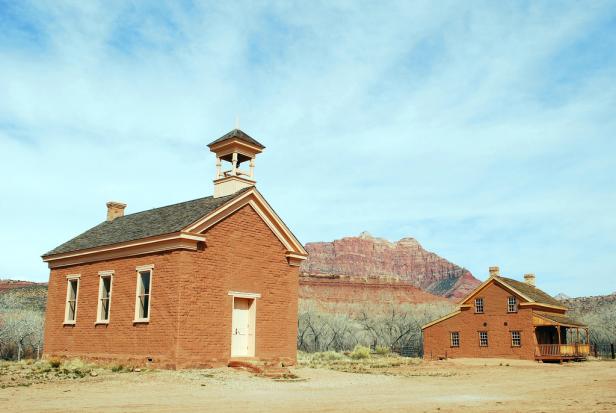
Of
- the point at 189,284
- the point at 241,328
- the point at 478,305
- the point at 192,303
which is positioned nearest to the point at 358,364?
the point at 241,328

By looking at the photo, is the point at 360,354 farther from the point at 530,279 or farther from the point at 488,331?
the point at 530,279

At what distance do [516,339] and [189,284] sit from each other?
35304 millimetres

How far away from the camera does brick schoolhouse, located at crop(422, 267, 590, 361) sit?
162ft

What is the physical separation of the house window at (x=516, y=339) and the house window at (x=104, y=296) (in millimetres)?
35034

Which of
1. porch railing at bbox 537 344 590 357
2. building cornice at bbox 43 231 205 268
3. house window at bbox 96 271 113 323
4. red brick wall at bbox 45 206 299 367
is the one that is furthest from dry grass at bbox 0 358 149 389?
porch railing at bbox 537 344 590 357

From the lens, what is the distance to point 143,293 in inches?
968

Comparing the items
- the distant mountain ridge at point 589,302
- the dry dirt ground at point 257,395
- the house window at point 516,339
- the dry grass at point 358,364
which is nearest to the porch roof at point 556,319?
the house window at point 516,339

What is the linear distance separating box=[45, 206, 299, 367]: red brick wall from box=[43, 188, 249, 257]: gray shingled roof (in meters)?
0.91

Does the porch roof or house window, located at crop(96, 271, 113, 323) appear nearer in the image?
house window, located at crop(96, 271, 113, 323)

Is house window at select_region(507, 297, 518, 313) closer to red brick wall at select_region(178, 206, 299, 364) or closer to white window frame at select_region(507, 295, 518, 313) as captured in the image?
white window frame at select_region(507, 295, 518, 313)

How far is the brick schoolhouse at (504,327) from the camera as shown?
4947 centimetres

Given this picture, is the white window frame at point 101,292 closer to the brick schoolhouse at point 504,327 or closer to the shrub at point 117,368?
the shrub at point 117,368

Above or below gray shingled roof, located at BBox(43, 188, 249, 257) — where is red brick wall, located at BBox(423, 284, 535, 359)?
below

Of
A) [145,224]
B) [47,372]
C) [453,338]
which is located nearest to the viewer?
[47,372]
